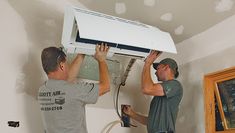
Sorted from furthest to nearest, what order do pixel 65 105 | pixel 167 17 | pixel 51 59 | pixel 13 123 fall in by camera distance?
pixel 167 17
pixel 13 123
pixel 51 59
pixel 65 105

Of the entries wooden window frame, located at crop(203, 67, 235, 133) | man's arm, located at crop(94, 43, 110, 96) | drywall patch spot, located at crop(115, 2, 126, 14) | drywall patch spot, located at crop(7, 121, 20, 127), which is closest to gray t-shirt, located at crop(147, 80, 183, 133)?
wooden window frame, located at crop(203, 67, 235, 133)

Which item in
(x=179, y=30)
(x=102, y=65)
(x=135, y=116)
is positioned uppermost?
(x=179, y=30)

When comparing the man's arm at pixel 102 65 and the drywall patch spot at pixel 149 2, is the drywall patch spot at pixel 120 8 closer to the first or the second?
the drywall patch spot at pixel 149 2

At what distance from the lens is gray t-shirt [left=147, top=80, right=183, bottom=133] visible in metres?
2.14

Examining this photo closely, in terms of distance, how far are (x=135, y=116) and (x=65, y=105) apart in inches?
34.3

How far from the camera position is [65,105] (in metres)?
1.77

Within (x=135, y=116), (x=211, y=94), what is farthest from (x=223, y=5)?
(x=135, y=116)

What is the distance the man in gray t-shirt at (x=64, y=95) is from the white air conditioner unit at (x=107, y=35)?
0.08 meters

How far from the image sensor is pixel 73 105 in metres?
1.79

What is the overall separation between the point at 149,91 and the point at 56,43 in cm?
77

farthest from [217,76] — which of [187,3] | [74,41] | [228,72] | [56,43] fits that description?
[56,43]

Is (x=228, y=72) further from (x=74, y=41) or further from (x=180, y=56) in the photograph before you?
(x=74, y=41)

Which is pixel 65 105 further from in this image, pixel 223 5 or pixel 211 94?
pixel 223 5

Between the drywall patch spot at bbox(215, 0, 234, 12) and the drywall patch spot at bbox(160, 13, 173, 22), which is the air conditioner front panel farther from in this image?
the drywall patch spot at bbox(215, 0, 234, 12)
